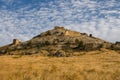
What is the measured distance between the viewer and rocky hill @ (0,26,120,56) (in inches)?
4026

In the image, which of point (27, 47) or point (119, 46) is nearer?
point (119, 46)

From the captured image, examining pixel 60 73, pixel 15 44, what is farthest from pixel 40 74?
pixel 15 44

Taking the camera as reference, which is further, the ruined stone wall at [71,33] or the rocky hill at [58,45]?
the ruined stone wall at [71,33]

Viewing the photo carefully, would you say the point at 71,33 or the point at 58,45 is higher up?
the point at 71,33

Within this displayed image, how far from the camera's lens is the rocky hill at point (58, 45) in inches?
4026

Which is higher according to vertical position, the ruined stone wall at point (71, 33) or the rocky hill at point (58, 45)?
the ruined stone wall at point (71, 33)

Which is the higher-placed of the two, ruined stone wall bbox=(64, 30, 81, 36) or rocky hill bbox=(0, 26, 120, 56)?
ruined stone wall bbox=(64, 30, 81, 36)

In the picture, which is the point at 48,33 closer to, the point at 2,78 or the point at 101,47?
the point at 101,47

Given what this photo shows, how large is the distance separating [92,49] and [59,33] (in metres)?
33.8

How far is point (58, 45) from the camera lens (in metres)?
112

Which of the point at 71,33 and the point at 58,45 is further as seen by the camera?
the point at 71,33

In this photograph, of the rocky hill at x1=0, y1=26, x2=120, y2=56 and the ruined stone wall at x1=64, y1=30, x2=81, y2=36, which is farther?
→ the ruined stone wall at x1=64, y1=30, x2=81, y2=36

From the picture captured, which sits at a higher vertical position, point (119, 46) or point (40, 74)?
point (40, 74)

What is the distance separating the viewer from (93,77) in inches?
705
